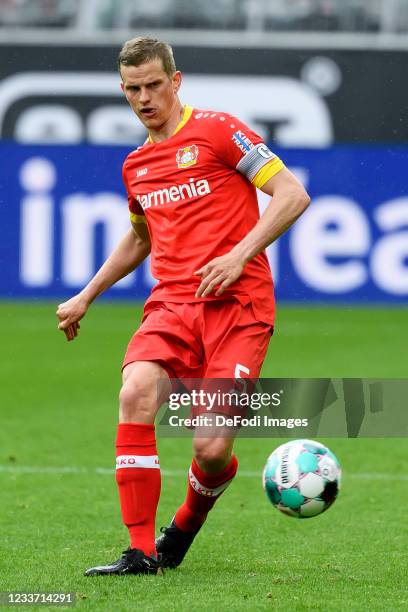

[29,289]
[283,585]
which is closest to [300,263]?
[29,289]

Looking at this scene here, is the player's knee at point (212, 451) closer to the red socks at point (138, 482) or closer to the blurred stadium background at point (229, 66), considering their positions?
the red socks at point (138, 482)

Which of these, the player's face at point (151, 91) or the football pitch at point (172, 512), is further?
the player's face at point (151, 91)

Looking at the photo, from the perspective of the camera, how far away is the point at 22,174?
1432cm

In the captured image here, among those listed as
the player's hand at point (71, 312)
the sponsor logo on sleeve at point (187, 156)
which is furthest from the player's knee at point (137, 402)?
the sponsor logo on sleeve at point (187, 156)

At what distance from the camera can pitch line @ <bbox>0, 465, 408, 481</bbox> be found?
709 centimetres

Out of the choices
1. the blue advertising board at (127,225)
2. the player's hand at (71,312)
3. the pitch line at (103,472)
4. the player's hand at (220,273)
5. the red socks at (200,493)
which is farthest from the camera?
the blue advertising board at (127,225)

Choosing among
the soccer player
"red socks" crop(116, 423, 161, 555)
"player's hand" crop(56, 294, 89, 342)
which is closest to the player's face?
the soccer player

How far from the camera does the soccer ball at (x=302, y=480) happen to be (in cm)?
462

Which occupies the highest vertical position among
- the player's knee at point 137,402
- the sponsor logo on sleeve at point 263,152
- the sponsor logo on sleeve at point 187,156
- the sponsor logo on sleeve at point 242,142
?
the sponsor logo on sleeve at point 242,142

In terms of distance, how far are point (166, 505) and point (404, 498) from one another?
1.25 meters

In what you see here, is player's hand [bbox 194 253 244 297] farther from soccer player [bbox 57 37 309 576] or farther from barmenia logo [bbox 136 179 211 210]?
barmenia logo [bbox 136 179 211 210]

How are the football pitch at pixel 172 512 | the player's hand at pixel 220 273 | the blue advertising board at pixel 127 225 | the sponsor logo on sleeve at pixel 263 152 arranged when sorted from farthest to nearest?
the blue advertising board at pixel 127 225 < the sponsor logo on sleeve at pixel 263 152 < the player's hand at pixel 220 273 < the football pitch at pixel 172 512

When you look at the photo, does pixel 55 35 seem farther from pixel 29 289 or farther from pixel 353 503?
pixel 353 503

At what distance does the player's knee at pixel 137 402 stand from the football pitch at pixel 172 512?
22.8 inches
